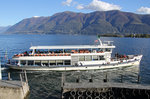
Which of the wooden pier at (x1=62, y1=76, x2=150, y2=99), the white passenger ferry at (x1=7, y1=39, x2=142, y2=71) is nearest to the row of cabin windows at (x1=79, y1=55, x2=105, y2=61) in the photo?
the white passenger ferry at (x1=7, y1=39, x2=142, y2=71)

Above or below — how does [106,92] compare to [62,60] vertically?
below

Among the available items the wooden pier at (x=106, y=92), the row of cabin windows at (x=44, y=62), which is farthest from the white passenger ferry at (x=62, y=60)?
the wooden pier at (x=106, y=92)

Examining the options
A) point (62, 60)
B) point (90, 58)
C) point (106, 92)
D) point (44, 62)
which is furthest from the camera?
point (90, 58)

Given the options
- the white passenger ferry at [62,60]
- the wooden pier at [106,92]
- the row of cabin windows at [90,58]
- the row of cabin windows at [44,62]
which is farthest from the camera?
the row of cabin windows at [90,58]

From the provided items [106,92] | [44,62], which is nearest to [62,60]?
[44,62]

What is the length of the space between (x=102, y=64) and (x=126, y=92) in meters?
17.2

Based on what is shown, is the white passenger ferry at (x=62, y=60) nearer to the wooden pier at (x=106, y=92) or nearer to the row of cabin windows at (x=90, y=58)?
the row of cabin windows at (x=90, y=58)

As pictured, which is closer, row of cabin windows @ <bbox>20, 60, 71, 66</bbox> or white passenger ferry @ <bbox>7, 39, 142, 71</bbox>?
white passenger ferry @ <bbox>7, 39, 142, 71</bbox>

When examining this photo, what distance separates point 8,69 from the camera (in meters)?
35.8

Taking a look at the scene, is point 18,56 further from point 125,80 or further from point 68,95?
point 125,80

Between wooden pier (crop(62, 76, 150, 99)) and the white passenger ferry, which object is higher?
the white passenger ferry

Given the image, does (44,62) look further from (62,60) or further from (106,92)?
(106,92)

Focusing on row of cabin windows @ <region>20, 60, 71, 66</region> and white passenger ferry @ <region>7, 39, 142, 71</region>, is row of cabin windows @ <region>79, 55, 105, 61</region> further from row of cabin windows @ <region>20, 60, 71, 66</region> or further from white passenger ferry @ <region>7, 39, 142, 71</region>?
row of cabin windows @ <region>20, 60, 71, 66</region>

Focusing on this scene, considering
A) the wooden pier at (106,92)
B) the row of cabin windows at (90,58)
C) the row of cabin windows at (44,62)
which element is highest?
the row of cabin windows at (90,58)
